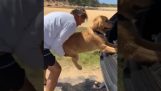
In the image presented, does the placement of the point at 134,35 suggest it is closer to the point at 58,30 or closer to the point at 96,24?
the point at 96,24

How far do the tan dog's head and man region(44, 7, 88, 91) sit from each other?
87mm

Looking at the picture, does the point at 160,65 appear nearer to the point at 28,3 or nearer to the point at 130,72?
the point at 130,72

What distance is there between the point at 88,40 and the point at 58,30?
0.40 m

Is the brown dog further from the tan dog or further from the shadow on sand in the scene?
the shadow on sand

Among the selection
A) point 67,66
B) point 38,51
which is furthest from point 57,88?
point 38,51

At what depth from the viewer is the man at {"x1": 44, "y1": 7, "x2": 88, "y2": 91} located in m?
3.17

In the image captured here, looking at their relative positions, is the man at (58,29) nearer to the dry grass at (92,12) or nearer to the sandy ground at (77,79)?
the dry grass at (92,12)

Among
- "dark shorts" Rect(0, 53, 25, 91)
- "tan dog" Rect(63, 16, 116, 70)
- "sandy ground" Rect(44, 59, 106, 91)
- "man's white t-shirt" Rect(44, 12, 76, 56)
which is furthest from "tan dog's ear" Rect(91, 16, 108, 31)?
"dark shorts" Rect(0, 53, 25, 91)

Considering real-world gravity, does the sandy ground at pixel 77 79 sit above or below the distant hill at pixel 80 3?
below

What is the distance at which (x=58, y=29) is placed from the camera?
136 inches

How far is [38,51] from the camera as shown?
239 cm

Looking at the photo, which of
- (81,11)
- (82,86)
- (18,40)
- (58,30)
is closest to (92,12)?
(81,11)

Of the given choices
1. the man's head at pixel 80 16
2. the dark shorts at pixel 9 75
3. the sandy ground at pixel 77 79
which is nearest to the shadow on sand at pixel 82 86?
the sandy ground at pixel 77 79

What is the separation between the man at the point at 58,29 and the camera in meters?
3.17
